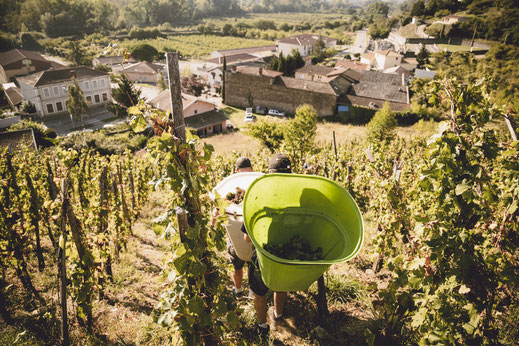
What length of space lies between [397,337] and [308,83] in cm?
3192

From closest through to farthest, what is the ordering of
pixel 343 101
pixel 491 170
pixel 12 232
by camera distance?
pixel 12 232 → pixel 491 170 → pixel 343 101

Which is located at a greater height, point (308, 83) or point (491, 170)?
point (491, 170)

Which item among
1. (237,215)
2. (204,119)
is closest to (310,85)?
(204,119)

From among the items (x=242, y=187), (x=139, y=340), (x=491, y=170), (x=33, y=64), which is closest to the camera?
(x=242, y=187)

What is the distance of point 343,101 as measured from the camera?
31.0 m

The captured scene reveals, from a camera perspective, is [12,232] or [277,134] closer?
[12,232]

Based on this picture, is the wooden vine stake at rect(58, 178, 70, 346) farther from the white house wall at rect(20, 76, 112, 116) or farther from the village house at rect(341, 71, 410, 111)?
the white house wall at rect(20, 76, 112, 116)

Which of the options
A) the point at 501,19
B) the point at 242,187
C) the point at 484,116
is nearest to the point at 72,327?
the point at 242,187

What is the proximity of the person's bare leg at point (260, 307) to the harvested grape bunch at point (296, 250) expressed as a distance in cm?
93

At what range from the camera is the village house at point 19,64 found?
123ft

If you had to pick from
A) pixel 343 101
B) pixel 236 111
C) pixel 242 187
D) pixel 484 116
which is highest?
pixel 484 116

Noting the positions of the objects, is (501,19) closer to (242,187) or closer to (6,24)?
(242,187)

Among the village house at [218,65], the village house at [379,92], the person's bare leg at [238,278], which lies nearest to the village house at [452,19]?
the village house at [379,92]

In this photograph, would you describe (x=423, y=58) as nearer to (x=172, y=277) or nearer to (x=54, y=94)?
(x=54, y=94)
